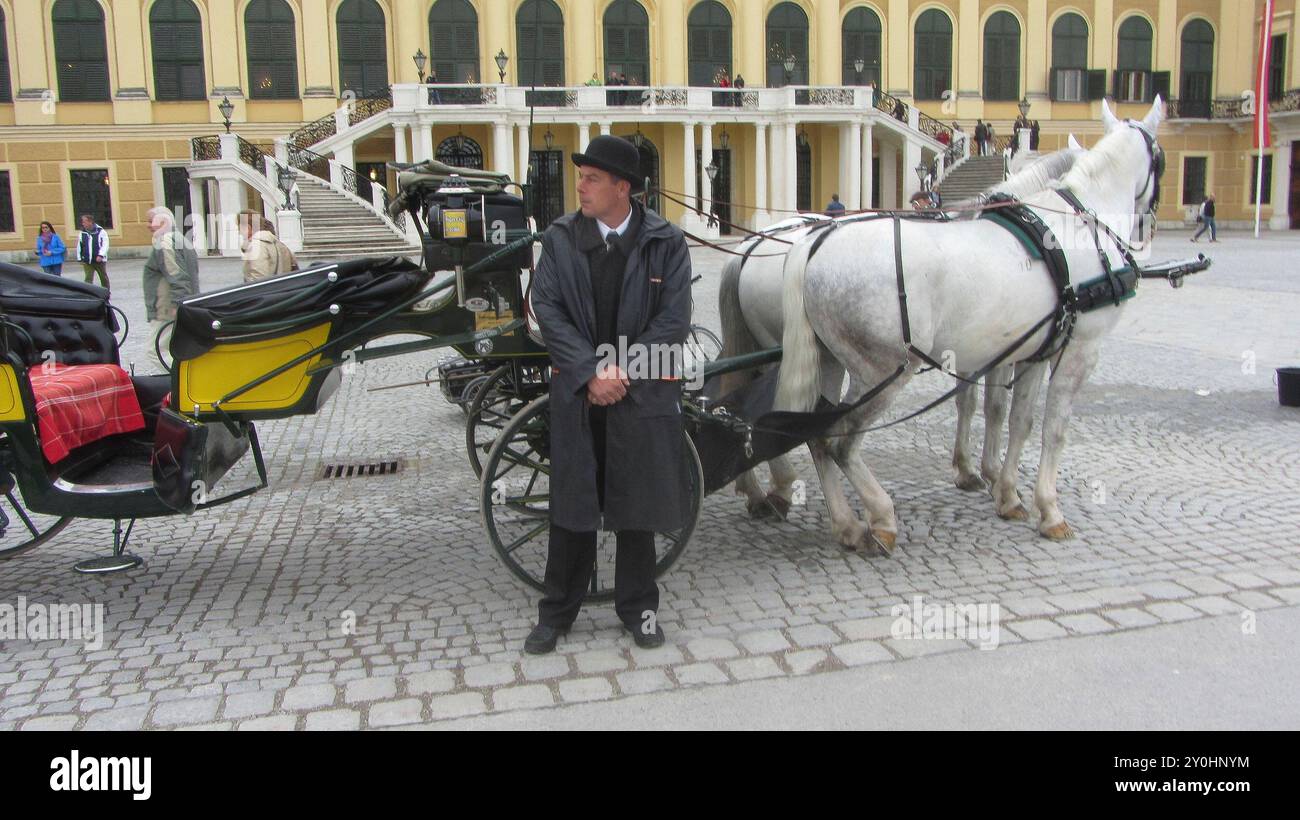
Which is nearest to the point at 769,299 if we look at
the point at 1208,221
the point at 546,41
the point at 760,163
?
the point at 1208,221

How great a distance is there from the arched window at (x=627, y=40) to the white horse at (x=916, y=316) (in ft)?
110

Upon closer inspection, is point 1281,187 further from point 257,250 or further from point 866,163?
point 257,250

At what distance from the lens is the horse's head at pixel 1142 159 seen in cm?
584

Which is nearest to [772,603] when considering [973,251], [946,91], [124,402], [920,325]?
[920,325]

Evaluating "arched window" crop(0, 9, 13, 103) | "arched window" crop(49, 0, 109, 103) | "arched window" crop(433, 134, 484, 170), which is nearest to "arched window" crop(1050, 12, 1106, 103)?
"arched window" crop(433, 134, 484, 170)

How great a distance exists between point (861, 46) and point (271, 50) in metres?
20.1

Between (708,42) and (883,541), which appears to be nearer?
(883,541)

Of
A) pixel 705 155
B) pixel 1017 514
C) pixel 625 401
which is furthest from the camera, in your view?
pixel 705 155

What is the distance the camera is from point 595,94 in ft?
113

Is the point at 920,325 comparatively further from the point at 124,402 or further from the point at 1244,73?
the point at 1244,73

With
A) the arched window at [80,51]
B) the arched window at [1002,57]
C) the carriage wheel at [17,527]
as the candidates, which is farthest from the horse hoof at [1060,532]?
the arched window at [1002,57]

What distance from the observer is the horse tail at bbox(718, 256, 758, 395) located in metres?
6.03

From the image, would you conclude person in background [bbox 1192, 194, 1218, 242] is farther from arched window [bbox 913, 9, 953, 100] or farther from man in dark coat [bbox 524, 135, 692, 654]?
man in dark coat [bbox 524, 135, 692, 654]

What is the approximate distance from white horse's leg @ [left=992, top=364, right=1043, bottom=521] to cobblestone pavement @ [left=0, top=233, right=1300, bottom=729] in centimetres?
10
